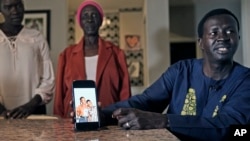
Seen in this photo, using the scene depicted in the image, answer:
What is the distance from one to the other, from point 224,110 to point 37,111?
4.22ft

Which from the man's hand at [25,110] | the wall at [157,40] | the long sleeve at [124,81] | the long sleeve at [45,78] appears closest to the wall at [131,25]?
the wall at [157,40]

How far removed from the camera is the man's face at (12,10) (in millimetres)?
2121

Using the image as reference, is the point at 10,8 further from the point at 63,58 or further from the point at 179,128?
the point at 179,128

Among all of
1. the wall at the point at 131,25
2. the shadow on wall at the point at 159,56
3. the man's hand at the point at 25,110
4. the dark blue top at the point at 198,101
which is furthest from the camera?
the wall at the point at 131,25

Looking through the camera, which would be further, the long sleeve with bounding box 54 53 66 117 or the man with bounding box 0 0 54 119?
the long sleeve with bounding box 54 53 66 117

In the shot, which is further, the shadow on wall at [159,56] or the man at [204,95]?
the shadow on wall at [159,56]

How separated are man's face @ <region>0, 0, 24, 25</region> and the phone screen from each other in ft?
3.87

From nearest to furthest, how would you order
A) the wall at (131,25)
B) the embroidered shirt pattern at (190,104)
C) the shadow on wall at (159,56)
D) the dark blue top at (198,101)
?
1. the dark blue top at (198,101)
2. the embroidered shirt pattern at (190,104)
3. the shadow on wall at (159,56)
4. the wall at (131,25)

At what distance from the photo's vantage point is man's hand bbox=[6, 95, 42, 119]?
183cm

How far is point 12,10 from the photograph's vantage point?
2129mm

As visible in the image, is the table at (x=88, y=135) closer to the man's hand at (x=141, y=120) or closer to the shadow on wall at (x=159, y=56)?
the man's hand at (x=141, y=120)

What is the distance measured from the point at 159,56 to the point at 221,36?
2.36m

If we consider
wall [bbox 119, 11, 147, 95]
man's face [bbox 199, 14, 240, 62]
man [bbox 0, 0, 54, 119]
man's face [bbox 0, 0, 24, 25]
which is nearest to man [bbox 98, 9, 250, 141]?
man's face [bbox 199, 14, 240, 62]

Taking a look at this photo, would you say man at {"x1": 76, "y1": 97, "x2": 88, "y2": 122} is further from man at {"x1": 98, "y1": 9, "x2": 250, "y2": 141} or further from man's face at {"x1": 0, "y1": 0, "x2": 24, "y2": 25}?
man's face at {"x1": 0, "y1": 0, "x2": 24, "y2": 25}
